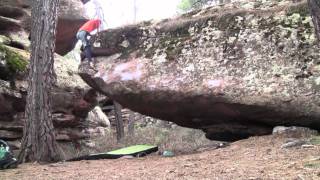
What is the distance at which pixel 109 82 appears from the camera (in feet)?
32.0

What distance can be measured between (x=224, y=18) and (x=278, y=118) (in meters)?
2.59

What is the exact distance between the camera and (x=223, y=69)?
28.7 ft

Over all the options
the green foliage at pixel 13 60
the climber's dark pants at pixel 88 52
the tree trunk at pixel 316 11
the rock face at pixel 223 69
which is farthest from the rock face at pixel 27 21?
the tree trunk at pixel 316 11

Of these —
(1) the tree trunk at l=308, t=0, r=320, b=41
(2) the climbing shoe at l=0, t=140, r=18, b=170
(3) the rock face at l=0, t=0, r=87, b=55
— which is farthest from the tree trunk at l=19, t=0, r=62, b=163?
(1) the tree trunk at l=308, t=0, r=320, b=41

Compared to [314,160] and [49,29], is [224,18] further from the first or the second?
[314,160]

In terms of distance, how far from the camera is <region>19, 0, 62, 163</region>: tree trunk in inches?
373

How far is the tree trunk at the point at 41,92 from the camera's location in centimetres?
948

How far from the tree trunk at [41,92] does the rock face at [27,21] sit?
4756 millimetres

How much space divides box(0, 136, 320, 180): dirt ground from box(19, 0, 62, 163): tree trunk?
133 cm

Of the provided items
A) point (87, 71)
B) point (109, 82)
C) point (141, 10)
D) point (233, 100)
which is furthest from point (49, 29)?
point (141, 10)

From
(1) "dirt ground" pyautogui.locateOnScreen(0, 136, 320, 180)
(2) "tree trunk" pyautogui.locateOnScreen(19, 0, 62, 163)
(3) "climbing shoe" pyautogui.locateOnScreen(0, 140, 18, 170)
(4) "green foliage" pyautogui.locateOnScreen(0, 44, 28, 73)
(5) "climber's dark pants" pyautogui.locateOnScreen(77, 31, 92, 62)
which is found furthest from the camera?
(4) "green foliage" pyautogui.locateOnScreen(0, 44, 28, 73)

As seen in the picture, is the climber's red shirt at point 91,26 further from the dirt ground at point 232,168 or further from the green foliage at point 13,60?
the dirt ground at point 232,168

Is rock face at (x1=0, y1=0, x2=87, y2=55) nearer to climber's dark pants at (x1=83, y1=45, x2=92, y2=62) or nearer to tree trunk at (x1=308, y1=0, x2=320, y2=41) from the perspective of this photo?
climber's dark pants at (x1=83, y1=45, x2=92, y2=62)

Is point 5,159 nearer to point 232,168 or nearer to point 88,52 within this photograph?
point 88,52
